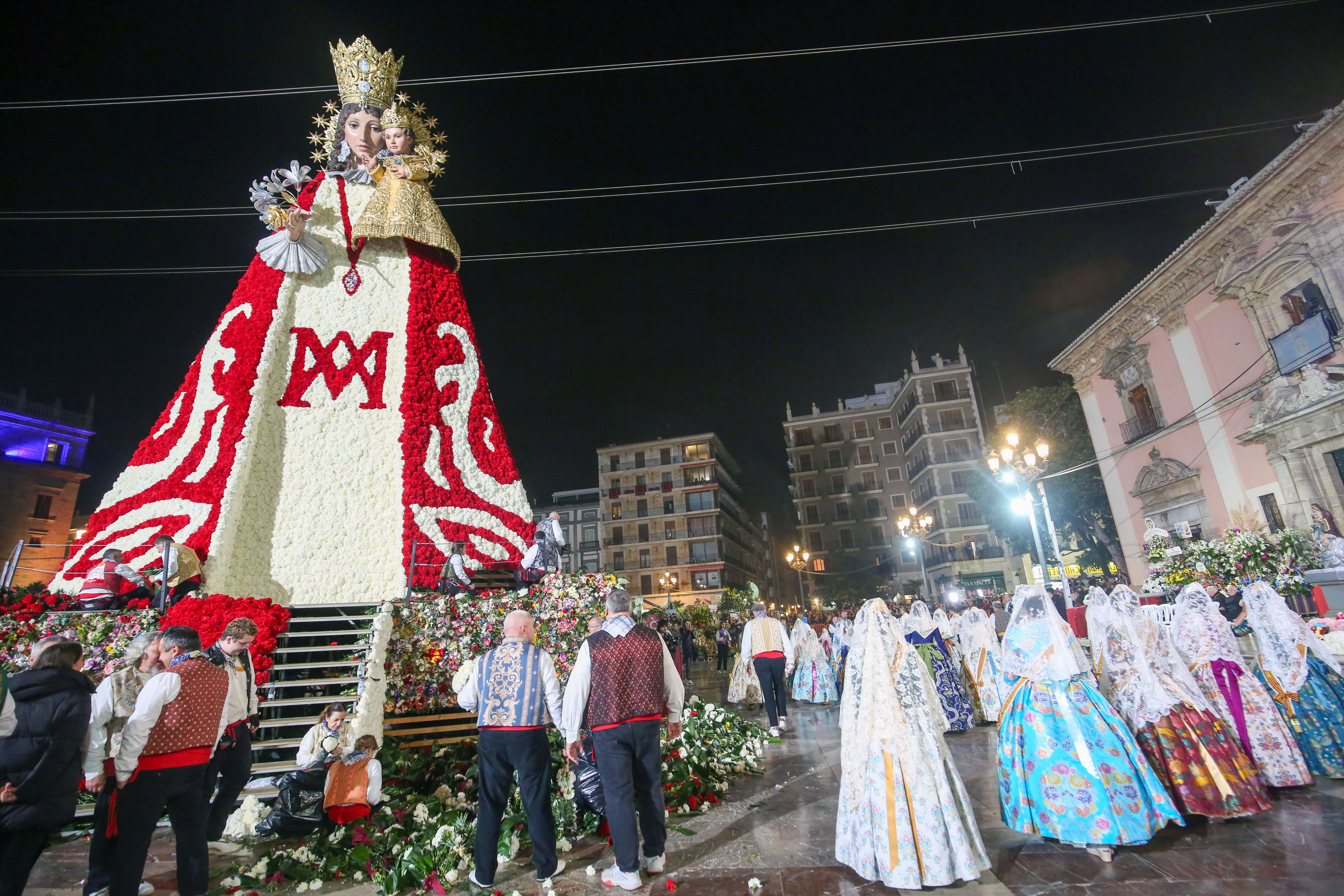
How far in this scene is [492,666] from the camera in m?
4.28

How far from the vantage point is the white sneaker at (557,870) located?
4082 mm

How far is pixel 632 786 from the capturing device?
4.09 metres

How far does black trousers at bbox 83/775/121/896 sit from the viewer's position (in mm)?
3783

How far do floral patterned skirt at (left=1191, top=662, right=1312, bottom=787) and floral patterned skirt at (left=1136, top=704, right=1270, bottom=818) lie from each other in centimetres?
47

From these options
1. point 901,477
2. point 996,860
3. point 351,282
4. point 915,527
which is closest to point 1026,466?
point 996,860

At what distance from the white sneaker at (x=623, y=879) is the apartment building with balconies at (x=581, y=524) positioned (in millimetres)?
47209

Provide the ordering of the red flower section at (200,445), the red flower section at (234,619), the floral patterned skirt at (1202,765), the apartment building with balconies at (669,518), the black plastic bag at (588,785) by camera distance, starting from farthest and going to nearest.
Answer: the apartment building with balconies at (669,518) < the red flower section at (200,445) < the red flower section at (234,619) < the black plastic bag at (588,785) < the floral patterned skirt at (1202,765)

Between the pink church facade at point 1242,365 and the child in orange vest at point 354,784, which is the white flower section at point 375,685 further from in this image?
the pink church facade at point 1242,365

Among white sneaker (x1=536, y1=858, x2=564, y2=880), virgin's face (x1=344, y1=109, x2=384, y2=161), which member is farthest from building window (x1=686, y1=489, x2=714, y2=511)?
white sneaker (x1=536, y1=858, x2=564, y2=880)

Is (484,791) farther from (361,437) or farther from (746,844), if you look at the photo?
(361,437)

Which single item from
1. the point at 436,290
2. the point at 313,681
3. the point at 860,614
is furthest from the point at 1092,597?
the point at 436,290

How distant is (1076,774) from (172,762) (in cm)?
575

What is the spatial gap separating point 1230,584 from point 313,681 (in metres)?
16.3

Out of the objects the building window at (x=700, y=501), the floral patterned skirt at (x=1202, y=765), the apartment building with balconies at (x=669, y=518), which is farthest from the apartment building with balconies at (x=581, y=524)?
the floral patterned skirt at (x=1202, y=765)
